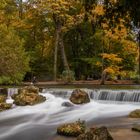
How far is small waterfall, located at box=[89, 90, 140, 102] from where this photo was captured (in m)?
27.2

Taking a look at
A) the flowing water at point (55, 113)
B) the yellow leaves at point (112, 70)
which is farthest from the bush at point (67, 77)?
the flowing water at point (55, 113)

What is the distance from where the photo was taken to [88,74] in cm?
4622

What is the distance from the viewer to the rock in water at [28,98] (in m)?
25.3

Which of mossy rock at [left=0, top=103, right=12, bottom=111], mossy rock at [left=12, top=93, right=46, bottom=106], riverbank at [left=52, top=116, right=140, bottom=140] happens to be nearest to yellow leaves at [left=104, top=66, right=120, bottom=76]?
mossy rock at [left=12, top=93, right=46, bottom=106]

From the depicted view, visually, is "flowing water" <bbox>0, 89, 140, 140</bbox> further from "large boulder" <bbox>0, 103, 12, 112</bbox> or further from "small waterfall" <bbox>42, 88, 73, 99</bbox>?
"large boulder" <bbox>0, 103, 12, 112</bbox>

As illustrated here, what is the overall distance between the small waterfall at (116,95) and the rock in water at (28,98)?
12.6 ft

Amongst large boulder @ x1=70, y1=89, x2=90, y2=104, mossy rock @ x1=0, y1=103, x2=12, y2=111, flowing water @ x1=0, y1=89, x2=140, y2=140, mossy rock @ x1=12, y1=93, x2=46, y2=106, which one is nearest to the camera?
flowing water @ x1=0, y1=89, x2=140, y2=140

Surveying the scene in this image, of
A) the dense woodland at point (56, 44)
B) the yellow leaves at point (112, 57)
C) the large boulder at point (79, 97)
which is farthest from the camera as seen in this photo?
the yellow leaves at point (112, 57)

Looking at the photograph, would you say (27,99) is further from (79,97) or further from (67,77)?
(67,77)

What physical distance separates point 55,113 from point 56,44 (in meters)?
20.0

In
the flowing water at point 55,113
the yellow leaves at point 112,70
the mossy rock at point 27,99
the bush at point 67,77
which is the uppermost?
the yellow leaves at point 112,70

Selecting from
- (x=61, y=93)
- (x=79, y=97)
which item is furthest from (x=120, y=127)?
(x=61, y=93)

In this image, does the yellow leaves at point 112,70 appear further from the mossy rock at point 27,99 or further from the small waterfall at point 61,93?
the mossy rock at point 27,99

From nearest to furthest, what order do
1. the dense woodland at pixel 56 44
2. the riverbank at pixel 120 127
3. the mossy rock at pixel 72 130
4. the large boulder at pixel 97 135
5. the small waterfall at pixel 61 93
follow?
the large boulder at pixel 97 135, the riverbank at pixel 120 127, the mossy rock at pixel 72 130, the small waterfall at pixel 61 93, the dense woodland at pixel 56 44
